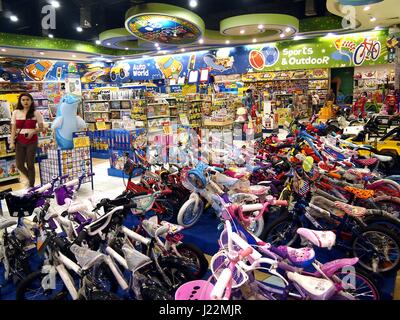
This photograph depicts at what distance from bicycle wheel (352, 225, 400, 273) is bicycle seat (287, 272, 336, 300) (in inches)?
45.0

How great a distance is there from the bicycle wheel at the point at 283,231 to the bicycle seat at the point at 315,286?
119cm

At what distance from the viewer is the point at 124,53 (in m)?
17.7

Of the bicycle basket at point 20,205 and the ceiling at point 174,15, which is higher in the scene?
the ceiling at point 174,15

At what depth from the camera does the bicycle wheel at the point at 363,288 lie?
7.31 ft

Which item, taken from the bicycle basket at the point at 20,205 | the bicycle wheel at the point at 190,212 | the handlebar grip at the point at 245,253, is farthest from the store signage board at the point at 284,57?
the bicycle basket at the point at 20,205

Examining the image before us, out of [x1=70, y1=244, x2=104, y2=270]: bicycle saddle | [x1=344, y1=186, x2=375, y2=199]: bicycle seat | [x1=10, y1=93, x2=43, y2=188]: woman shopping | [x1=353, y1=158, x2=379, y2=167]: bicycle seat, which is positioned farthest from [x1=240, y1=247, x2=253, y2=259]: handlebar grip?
[x1=10, y1=93, x2=43, y2=188]: woman shopping

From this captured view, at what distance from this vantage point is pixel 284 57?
13516mm

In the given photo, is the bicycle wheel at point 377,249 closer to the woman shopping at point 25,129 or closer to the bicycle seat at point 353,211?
the bicycle seat at point 353,211

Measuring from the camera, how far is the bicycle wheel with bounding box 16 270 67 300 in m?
2.52

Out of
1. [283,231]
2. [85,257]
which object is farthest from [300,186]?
[85,257]

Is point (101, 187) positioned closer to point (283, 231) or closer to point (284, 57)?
point (283, 231)
